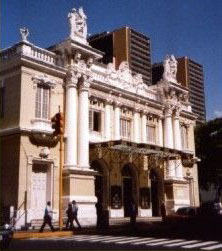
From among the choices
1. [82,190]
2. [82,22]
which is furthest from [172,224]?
[82,22]

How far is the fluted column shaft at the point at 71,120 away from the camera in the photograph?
28.5 meters

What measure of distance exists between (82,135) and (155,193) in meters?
11.0

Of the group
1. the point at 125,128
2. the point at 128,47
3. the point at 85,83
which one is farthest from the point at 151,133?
the point at 128,47

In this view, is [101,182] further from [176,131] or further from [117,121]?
[176,131]

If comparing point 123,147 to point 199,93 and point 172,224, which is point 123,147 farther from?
point 199,93

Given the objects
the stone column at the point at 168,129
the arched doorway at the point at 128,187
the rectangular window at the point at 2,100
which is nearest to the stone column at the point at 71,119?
the rectangular window at the point at 2,100

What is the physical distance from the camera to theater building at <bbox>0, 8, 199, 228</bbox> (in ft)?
88.0

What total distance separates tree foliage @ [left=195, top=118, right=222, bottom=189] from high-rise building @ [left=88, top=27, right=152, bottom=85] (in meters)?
34.1

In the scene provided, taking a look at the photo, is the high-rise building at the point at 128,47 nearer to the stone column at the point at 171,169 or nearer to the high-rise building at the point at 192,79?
the high-rise building at the point at 192,79

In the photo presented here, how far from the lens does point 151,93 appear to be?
38062 millimetres

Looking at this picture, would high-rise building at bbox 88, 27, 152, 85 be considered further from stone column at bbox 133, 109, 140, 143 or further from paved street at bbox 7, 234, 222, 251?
paved street at bbox 7, 234, 222, 251

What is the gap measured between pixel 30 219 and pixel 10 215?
1.29 m

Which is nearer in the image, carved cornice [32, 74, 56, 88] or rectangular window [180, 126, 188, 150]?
carved cornice [32, 74, 56, 88]

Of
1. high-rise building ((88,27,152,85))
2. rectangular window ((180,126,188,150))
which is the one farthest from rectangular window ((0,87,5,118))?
high-rise building ((88,27,152,85))
